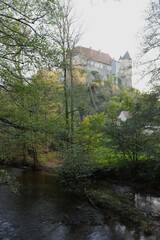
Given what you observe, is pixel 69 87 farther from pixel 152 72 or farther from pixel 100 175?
pixel 152 72

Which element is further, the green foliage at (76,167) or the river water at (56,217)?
the green foliage at (76,167)

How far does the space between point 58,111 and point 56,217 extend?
479 inches

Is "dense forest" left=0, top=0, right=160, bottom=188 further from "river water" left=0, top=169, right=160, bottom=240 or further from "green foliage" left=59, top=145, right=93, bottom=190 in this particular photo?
"river water" left=0, top=169, right=160, bottom=240

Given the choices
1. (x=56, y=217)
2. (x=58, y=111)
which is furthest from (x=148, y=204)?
(x=58, y=111)

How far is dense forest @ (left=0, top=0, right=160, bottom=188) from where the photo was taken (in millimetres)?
4848

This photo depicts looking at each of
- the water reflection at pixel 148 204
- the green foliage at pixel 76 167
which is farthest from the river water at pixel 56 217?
the green foliage at pixel 76 167

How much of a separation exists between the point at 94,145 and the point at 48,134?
24.4 feet

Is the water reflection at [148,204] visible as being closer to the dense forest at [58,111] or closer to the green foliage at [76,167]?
the dense forest at [58,111]

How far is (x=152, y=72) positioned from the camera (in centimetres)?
904

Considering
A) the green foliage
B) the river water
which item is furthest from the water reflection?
the green foliage

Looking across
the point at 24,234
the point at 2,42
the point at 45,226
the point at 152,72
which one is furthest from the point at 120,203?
the point at 2,42

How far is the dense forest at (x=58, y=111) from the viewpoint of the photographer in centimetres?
485

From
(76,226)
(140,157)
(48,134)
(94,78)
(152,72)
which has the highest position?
(94,78)

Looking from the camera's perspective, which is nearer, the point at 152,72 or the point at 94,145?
the point at 152,72
